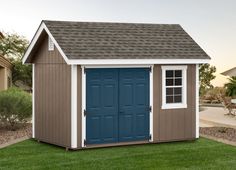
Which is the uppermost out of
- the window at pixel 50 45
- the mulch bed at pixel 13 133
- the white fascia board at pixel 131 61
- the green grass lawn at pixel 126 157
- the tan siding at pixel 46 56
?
the window at pixel 50 45

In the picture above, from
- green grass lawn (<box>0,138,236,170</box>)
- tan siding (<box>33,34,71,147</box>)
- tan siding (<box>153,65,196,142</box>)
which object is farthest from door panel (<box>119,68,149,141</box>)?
tan siding (<box>33,34,71,147</box>)

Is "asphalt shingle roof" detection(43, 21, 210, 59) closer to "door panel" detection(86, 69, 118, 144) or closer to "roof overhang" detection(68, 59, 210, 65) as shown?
"roof overhang" detection(68, 59, 210, 65)

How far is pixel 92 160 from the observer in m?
13.9

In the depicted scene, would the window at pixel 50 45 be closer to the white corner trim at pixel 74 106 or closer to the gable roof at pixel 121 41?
the gable roof at pixel 121 41

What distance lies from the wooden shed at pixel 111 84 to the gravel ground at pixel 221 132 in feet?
6.29

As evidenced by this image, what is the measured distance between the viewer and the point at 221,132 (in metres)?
19.8

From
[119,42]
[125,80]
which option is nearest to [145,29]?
[119,42]

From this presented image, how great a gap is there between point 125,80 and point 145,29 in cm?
294

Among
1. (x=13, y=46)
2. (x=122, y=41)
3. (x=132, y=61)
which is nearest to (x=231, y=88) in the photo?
(x=122, y=41)

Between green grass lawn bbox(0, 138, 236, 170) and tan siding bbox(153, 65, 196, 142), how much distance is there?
12.3 inches

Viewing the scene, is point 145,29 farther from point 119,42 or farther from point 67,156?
point 67,156

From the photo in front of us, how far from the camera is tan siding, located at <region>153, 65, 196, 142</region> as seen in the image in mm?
16406

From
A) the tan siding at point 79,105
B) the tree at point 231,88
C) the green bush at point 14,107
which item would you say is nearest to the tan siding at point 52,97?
the tan siding at point 79,105

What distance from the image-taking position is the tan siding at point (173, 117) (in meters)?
16.4
